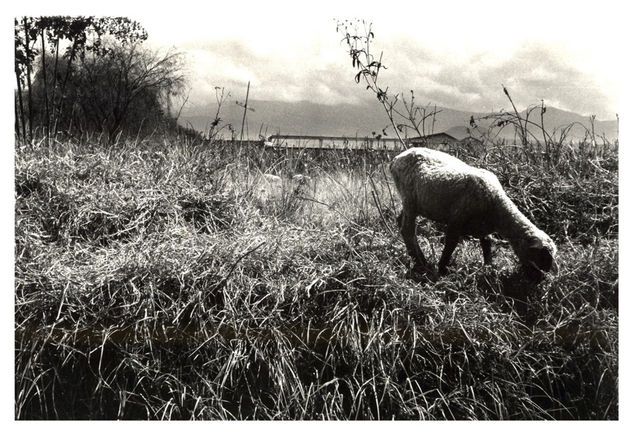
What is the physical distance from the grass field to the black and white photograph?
0.01 meters

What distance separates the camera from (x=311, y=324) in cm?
307

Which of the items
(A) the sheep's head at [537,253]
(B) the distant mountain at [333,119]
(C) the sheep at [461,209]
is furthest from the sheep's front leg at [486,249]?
(B) the distant mountain at [333,119]

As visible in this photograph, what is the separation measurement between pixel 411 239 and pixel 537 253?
2.23 ft

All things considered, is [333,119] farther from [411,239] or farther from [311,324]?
[311,324]

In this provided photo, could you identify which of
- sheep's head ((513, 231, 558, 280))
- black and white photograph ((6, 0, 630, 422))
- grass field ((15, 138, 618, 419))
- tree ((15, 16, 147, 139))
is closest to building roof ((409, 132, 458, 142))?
black and white photograph ((6, 0, 630, 422))

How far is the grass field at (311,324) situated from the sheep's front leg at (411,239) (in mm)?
89

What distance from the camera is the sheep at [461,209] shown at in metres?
2.92

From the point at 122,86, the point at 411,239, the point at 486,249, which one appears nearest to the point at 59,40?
the point at 122,86

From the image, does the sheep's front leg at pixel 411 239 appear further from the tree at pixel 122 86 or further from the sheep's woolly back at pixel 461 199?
the tree at pixel 122 86

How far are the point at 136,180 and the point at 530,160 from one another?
2730 mm

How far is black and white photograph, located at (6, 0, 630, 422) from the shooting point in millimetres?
2889

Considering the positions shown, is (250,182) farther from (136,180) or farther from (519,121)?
(519,121)
